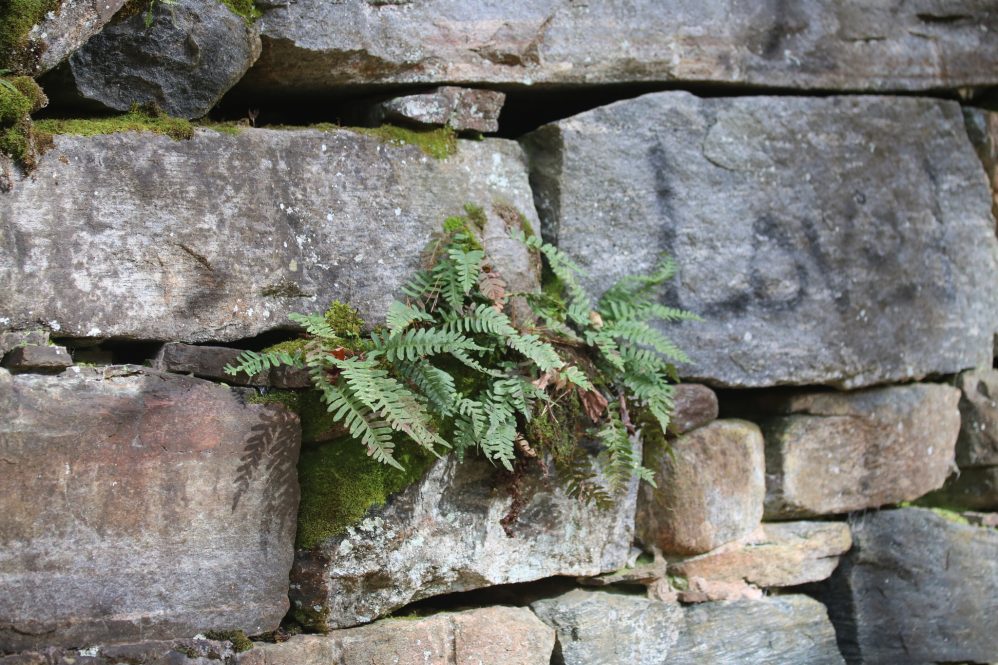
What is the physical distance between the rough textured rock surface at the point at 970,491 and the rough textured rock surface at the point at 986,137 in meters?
1.25

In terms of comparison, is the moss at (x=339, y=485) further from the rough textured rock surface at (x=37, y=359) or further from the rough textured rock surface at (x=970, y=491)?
the rough textured rock surface at (x=970, y=491)

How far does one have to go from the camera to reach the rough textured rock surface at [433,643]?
330cm

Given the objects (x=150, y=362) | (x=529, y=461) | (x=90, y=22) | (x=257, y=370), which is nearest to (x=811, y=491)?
(x=529, y=461)

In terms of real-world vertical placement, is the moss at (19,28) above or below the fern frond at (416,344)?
above

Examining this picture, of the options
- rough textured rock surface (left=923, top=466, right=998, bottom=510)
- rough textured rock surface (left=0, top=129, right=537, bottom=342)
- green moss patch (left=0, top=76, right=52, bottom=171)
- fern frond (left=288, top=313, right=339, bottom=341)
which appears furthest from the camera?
rough textured rock surface (left=923, top=466, right=998, bottom=510)

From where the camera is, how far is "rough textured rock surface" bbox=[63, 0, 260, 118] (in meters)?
3.21

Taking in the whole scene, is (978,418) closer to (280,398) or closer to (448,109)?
(448,109)

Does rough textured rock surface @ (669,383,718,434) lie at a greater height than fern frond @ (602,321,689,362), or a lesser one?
lesser

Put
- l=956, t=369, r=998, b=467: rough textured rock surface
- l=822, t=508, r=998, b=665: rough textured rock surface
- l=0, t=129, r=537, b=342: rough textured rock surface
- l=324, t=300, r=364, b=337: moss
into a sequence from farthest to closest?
l=956, t=369, r=998, b=467: rough textured rock surface
l=822, t=508, r=998, b=665: rough textured rock surface
l=324, t=300, r=364, b=337: moss
l=0, t=129, r=537, b=342: rough textured rock surface

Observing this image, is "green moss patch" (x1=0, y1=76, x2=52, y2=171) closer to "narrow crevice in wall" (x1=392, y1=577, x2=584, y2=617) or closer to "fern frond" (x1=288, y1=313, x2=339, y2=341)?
"fern frond" (x1=288, y1=313, x2=339, y2=341)

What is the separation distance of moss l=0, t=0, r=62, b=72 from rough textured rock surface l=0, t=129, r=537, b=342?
0.26m

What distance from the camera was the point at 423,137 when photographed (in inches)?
148

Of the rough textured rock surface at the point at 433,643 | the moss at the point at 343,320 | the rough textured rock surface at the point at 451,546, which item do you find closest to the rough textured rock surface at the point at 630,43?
the moss at the point at 343,320

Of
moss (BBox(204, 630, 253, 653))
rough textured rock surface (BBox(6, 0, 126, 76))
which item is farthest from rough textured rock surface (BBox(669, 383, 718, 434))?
rough textured rock surface (BBox(6, 0, 126, 76))
